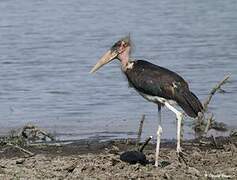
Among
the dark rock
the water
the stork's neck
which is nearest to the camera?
the dark rock

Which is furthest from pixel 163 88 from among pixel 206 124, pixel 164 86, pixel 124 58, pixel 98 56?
pixel 98 56

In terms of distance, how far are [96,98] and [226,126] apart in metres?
3.29

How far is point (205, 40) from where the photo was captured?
82.8 ft

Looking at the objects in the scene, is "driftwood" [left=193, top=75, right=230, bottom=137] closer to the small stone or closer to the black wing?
the black wing

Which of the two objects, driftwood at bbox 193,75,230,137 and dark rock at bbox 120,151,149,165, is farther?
driftwood at bbox 193,75,230,137

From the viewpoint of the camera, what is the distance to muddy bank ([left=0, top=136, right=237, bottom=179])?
10375 mm

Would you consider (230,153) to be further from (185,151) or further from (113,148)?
(113,148)

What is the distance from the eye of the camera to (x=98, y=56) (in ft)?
74.4

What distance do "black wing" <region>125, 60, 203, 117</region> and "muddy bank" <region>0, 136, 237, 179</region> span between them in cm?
64

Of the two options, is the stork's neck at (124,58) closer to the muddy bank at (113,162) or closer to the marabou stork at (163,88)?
the marabou stork at (163,88)

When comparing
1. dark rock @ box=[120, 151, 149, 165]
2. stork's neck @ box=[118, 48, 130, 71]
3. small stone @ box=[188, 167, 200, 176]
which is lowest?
dark rock @ box=[120, 151, 149, 165]

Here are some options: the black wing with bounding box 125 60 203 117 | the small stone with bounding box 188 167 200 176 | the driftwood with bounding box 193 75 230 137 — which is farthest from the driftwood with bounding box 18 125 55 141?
the small stone with bounding box 188 167 200 176

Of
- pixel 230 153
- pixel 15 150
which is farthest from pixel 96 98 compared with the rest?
pixel 230 153

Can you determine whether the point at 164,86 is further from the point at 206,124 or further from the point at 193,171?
the point at 206,124
